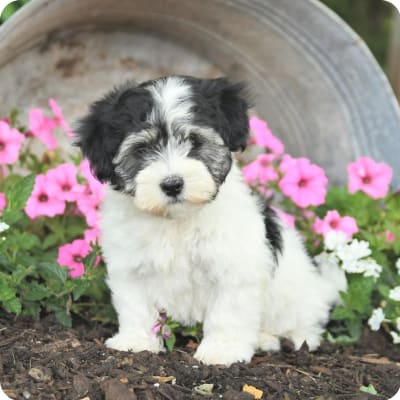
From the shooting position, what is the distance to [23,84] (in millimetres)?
6543

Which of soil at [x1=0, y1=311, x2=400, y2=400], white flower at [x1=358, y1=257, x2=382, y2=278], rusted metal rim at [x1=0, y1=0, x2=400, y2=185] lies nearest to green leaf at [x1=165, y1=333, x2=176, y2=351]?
soil at [x1=0, y1=311, x2=400, y2=400]

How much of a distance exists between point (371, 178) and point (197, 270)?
79.2 inches

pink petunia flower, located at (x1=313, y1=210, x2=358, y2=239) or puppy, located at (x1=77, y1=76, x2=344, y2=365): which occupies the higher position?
pink petunia flower, located at (x1=313, y1=210, x2=358, y2=239)

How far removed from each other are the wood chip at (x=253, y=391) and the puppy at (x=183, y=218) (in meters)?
0.36

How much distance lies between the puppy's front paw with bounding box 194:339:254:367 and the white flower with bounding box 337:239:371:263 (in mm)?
1055

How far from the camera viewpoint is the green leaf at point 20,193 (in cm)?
480

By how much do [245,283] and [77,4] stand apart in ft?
9.39

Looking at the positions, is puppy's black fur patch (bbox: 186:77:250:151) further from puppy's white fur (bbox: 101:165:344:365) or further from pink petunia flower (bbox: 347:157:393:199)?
pink petunia flower (bbox: 347:157:393:199)

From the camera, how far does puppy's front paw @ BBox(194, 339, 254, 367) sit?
14.2 ft

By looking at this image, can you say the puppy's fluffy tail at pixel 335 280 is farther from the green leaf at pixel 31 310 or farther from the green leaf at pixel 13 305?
the green leaf at pixel 13 305

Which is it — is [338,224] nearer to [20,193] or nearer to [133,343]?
[133,343]

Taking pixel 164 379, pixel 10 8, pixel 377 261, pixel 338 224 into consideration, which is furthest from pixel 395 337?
pixel 10 8

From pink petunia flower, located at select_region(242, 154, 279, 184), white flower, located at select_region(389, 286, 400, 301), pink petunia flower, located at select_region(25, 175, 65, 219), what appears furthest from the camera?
pink petunia flower, located at select_region(242, 154, 279, 184)

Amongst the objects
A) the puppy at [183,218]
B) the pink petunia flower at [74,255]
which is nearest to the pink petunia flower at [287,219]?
the puppy at [183,218]
